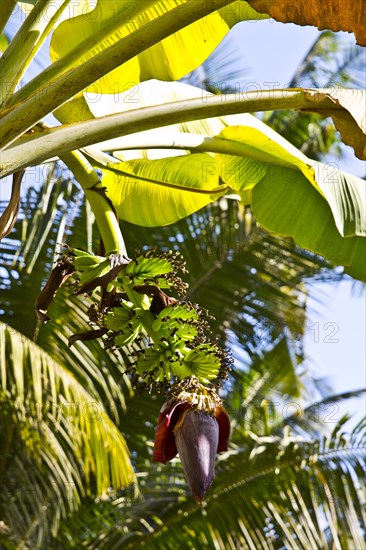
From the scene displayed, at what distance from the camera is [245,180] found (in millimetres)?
2070

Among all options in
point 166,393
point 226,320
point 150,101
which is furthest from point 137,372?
point 226,320

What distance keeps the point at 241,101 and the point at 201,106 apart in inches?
2.9

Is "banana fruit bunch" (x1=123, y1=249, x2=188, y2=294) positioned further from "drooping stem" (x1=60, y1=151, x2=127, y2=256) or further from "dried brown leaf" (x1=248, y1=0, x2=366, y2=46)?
"dried brown leaf" (x1=248, y1=0, x2=366, y2=46)

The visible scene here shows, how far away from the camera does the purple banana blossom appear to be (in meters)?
1.17

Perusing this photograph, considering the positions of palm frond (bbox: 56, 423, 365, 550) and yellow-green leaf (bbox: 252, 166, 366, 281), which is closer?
yellow-green leaf (bbox: 252, 166, 366, 281)

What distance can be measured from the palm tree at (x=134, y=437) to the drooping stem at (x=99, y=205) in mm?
1936

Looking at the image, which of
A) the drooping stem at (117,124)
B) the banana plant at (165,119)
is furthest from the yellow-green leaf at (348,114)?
the drooping stem at (117,124)

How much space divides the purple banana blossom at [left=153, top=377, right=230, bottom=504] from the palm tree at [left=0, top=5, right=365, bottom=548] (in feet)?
7.53

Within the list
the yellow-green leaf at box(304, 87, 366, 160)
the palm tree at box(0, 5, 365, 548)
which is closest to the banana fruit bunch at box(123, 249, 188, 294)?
the yellow-green leaf at box(304, 87, 366, 160)

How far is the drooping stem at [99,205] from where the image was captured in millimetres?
1439

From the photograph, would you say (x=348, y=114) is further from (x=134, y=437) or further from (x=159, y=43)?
(x=134, y=437)

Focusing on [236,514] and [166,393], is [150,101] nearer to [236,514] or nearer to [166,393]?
[166,393]

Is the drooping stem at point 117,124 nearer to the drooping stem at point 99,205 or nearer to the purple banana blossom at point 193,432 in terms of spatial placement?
the drooping stem at point 99,205

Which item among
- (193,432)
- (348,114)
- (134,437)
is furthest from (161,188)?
(134,437)
